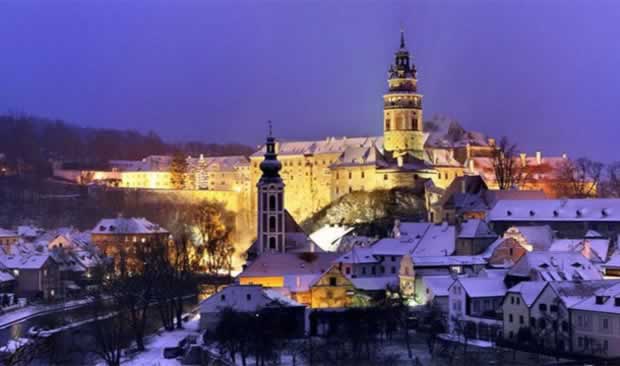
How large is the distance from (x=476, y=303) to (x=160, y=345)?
9.49 metres

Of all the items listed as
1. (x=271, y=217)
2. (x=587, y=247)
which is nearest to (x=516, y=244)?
(x=587, y=247)

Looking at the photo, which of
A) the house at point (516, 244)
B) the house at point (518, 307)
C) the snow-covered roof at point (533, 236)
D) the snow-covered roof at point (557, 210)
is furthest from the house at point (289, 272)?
the snow-covered roof at point (557, 210)

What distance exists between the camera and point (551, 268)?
34.5 m

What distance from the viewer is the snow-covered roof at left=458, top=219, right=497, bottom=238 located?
137 ft

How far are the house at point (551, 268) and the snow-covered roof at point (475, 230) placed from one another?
252 inches

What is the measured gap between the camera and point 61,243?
5544 centimetres

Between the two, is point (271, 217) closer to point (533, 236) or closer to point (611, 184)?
point (533, 236)

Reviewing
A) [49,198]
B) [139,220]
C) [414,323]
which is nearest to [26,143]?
[49,198]

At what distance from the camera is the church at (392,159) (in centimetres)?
6072

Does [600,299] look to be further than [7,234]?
No

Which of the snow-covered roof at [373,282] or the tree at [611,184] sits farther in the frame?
the tree at [611,184]

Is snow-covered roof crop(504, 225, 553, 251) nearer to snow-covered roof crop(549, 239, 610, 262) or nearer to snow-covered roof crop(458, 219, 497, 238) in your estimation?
snow-covered roof crop(458, 219, 497, 238)

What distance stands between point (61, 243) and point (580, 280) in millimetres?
30306

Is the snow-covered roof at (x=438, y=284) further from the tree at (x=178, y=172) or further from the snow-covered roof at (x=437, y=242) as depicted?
the tree at (x=178, y=172)
